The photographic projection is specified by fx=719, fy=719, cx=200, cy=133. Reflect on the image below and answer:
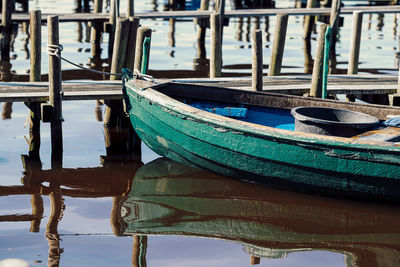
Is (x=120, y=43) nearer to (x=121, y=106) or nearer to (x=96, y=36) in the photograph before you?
(x=121, y=106)

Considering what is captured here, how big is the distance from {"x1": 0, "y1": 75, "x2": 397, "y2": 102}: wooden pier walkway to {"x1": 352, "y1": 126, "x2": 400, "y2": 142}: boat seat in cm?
229

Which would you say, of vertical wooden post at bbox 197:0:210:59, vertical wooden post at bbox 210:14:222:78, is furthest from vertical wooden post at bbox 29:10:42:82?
vertical wooden post at bbox 197:0:210:59

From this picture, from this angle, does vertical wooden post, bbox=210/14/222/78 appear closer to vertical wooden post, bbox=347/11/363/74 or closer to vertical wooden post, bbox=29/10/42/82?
vertical wooden post, bbox=347/11/363/74

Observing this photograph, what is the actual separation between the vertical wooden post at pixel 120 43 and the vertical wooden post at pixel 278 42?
261 cm

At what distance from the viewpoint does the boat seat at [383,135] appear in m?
9.10

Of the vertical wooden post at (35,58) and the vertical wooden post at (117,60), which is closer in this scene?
the vertical wooden post at (35,58)

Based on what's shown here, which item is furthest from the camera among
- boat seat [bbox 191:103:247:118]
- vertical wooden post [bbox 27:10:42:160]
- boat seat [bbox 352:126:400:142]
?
vertical wooden post [bbox 27:10:42:160]

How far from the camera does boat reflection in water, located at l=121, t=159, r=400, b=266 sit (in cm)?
809

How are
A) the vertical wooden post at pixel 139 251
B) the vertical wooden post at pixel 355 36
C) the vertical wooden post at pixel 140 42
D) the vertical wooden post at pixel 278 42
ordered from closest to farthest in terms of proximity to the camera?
1. the vertical wooden post at pixel 139 251
2. the vertical wooden post at pixel 140 42
3. the vertical wooden post at pixel 278 42
4. the vertical wooden post at pixel 355 36

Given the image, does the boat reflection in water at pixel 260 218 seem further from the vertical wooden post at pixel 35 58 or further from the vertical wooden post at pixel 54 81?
the vertical wooden post at pixel 35 58

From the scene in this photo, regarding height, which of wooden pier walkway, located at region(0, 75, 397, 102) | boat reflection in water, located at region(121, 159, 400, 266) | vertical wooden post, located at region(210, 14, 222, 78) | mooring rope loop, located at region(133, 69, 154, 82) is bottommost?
boat reflection in water, located at region(121, 159, 400, 266)

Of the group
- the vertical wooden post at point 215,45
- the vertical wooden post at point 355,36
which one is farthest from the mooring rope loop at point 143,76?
the vertical wooden post at point 355,36

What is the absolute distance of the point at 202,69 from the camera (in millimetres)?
18234

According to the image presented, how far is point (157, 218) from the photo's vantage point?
28.9ft
